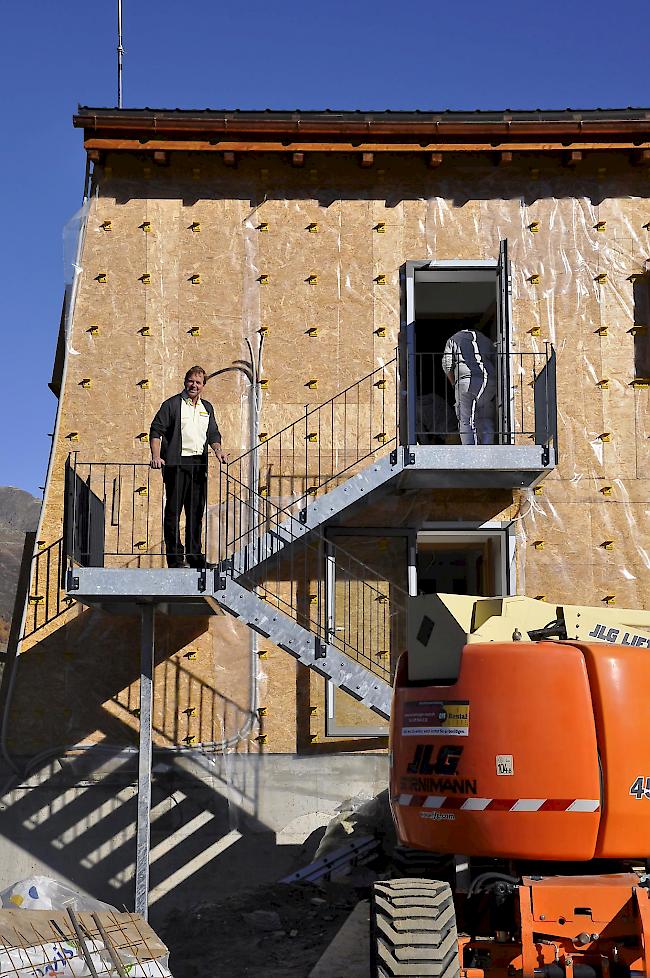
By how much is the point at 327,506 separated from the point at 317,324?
296cm

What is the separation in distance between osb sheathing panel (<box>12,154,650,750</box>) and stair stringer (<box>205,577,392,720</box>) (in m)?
2.13

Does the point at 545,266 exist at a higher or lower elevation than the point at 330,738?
higher

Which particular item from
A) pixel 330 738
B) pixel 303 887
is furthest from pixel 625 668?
pixel 330 738

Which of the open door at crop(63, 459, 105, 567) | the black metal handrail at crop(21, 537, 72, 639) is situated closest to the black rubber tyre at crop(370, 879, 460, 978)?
the open door at crop(63, 459, 105, 567)

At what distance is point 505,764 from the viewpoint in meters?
7.02

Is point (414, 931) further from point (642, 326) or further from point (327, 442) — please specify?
point (642, 326)

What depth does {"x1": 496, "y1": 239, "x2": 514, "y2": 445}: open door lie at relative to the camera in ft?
46.5

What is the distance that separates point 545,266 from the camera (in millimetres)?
14734

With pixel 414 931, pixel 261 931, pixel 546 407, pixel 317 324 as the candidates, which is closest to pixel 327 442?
pixel 317 324

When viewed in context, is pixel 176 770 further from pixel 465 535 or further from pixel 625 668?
pixel 625 668

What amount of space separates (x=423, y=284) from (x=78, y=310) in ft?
14.4

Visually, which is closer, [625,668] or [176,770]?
[625,668]

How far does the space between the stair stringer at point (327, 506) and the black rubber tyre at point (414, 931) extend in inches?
225

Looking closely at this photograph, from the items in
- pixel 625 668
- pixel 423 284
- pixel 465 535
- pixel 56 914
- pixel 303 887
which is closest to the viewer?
pixel 625 668
